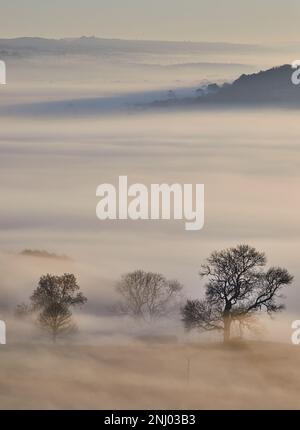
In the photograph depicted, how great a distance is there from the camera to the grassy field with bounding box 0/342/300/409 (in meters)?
24.6

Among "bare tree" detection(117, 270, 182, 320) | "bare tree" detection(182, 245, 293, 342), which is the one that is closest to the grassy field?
"bare tree" detection(182, 245, 293, 342)

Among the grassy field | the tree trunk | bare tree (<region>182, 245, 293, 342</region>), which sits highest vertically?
bare tree (<region>182, 245, 293, 342</region>)

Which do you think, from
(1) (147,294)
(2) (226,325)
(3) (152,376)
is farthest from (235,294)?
(1) (147,294)

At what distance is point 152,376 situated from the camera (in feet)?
88.0

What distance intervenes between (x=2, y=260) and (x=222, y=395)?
33.7ft

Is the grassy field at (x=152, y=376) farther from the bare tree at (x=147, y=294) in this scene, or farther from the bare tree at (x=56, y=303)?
the bare tree at (x=147, y=294)

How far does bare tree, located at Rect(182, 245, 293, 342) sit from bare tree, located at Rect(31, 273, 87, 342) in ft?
9.15

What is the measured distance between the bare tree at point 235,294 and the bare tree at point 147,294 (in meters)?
1.13

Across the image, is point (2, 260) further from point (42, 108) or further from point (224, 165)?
point (224, 165)

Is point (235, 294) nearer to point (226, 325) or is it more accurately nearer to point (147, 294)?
point (226, 325)

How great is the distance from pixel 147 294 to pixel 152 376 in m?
3.85

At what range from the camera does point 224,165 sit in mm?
35625

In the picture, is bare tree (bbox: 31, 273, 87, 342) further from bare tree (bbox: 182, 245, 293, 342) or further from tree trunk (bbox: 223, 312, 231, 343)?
tree trunk (bbox: 223, 312, 231, 343)
